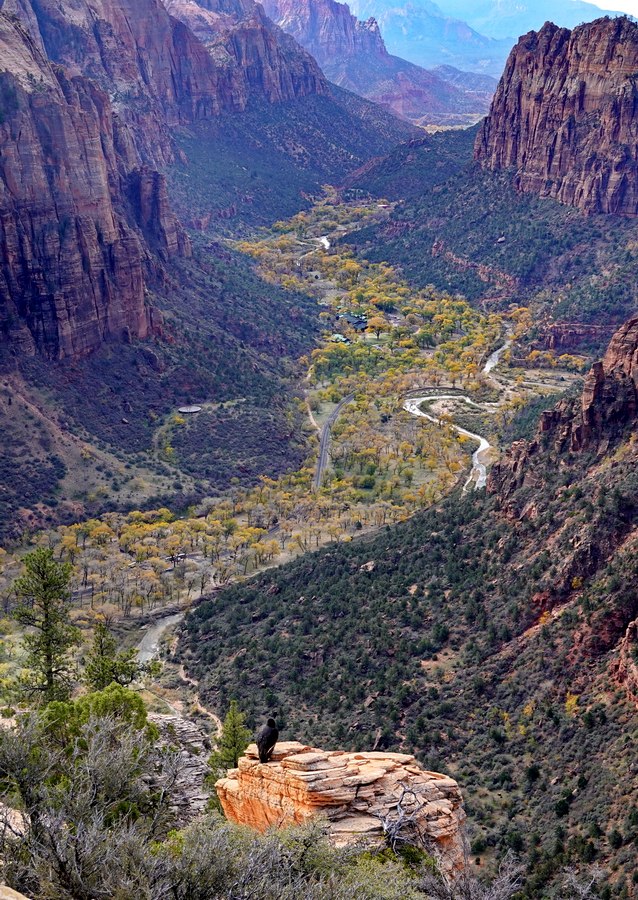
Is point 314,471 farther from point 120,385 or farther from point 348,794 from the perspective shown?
point 348,794

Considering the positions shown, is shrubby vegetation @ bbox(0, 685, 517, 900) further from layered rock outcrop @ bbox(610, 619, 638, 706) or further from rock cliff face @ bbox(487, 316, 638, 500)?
rock cliff face @ bbox(487, 316, 638, 500)

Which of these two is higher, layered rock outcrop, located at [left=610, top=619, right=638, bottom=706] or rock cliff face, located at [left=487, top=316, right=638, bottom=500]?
rock cliff face, located at [left=487, top=316, right=638, bottom=500]

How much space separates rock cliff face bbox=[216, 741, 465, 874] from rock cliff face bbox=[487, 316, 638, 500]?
3708cm

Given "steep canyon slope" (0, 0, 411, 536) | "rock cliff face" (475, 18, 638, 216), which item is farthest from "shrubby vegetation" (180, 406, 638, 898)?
"rock cliff face" (475, 18, 638, 216)

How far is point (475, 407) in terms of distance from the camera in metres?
141

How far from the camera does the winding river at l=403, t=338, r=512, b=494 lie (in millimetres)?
112188

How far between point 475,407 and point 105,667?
94.2 metres

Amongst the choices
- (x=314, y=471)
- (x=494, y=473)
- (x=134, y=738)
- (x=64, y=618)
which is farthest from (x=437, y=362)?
(x=134, y=738)

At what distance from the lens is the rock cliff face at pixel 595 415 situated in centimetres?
6650

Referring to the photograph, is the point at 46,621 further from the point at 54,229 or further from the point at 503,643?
the point at 54,229

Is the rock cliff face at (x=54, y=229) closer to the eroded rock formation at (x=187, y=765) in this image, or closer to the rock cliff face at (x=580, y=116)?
the eroded rock formation at (x=187, y=765)

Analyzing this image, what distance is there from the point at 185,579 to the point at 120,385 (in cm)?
3358

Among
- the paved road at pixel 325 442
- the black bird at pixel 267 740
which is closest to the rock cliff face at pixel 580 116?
the paved road at pixel 325 442

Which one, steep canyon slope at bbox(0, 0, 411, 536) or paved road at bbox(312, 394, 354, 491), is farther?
paved road at bbox(312, 394, 354, 491)
